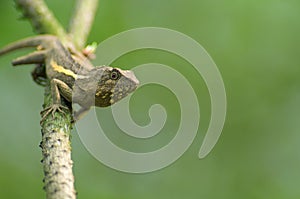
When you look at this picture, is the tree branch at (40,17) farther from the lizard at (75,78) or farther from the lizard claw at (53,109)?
the lizard claw at (53,109)

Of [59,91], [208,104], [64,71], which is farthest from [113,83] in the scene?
[208,104]

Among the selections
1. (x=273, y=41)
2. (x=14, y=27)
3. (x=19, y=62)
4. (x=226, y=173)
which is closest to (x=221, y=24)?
(x=273, y=41)

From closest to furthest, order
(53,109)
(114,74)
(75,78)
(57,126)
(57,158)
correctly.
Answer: (57,158) < (57,126) < (53,109) < (114,74) < (75,78)

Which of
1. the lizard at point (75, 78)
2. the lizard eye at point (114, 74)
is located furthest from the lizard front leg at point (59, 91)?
the lizard eye at point (114, 74)

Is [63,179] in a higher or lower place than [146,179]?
lower

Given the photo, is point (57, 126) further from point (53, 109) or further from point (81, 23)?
point (81, 23)

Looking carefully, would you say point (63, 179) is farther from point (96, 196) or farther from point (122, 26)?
point (122, 26)

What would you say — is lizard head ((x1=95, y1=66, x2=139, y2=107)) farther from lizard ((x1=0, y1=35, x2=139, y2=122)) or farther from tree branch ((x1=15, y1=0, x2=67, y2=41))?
tree branch ((x1=15, y1=0, x2=67, y2=41))
